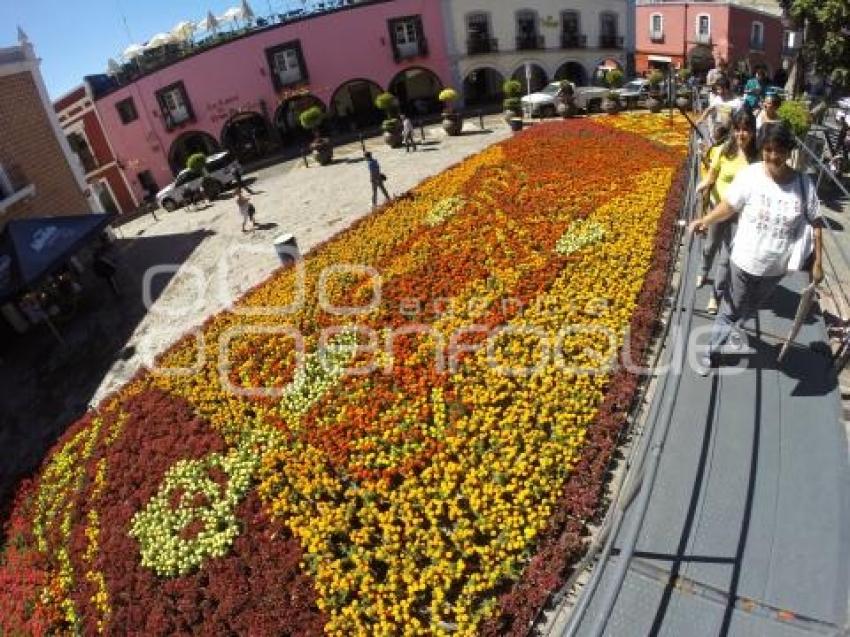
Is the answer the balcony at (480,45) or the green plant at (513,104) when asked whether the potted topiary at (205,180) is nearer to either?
the green plant at (513,104)

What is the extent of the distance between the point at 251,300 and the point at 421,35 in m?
31.0

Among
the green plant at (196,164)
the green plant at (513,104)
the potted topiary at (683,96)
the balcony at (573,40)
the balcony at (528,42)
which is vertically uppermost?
the balcony at (528,42)

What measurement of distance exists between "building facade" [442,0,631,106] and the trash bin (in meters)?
28.7

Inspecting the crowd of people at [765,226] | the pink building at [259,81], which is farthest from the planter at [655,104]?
the crowd of people at [765,226]

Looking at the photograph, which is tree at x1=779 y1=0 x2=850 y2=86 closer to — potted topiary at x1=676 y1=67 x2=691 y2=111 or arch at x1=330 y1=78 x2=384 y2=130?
potted topiary at x1=676 y1=67 x2=691 y2=111

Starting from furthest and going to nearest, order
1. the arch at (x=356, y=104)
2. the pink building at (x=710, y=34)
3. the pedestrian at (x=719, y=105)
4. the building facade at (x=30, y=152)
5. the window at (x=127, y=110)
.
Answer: the pink building at (x=710, y=34)
the arch at (x=356, y=104)
the window at (x=127, y=110)
the building facade at (x=30, y=152)
the pedestrian at (x=719, y=105)

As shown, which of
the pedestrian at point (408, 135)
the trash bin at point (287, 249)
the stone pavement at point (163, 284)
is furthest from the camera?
the pedestrian at point (408, 135)

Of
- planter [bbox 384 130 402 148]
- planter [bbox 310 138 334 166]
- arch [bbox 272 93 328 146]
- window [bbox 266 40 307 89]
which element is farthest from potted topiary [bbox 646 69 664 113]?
window [bbox 266 40 307 89]

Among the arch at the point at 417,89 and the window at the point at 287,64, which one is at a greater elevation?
the window at the point at 287,64

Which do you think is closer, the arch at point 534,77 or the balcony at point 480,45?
the balcony at point 480,45

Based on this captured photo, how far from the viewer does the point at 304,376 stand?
1086cm

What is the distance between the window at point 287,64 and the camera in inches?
1470

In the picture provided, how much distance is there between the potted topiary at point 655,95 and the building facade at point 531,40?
1048 centimetres

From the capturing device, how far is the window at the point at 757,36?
160 ft
